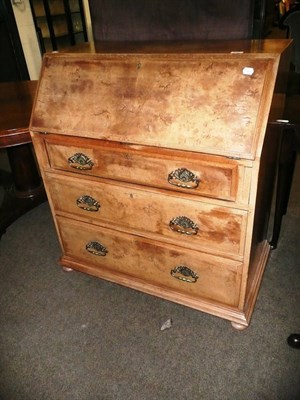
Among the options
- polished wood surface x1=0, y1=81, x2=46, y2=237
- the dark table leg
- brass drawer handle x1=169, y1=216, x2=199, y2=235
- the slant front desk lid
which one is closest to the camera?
the slant front desk lid

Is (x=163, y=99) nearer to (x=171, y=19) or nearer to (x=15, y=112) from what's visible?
(x=171, y=19)

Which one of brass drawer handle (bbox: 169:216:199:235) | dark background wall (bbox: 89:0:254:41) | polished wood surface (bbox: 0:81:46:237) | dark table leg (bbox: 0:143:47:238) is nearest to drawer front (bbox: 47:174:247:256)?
brass drawer handle (bbox: 169:216:199:235)

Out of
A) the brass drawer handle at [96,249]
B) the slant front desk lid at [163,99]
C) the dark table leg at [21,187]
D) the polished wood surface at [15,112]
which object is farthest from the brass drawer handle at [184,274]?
the dark table leg at [21,187]

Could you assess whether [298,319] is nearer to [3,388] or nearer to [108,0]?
[3,388]

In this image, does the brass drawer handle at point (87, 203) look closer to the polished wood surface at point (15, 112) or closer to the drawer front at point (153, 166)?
the drawer front at point (153, 166)

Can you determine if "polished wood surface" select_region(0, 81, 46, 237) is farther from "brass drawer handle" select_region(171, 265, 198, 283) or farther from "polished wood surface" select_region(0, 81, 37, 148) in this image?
"brass drawer handle" select_region(171, 265, 198, 283)

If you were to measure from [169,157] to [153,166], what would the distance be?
87 millimetres

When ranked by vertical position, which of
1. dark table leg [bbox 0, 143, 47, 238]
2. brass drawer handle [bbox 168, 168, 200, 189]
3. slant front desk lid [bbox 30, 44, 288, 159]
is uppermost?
slant front desk lid [bbox 30, 44, 288, 159]

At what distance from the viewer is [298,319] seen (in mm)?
1564

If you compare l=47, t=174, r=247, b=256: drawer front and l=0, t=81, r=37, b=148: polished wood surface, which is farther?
l=0, t=81, r=37, b=148: polished wood surface

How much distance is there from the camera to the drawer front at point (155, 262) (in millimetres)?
1425

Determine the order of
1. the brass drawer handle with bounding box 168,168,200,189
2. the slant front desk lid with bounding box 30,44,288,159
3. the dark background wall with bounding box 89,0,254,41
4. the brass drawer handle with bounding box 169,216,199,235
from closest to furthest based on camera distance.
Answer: the slant front desk lid with bounding box 30,44,288,159 → the brass drawer handle with bounding box 168,168,200,189 → the brass drawer handle with bounding box 169,216,199,235 → the dark background wall with bounding box 89,0,254,41

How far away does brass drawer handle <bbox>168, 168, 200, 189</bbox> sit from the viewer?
1.21 m

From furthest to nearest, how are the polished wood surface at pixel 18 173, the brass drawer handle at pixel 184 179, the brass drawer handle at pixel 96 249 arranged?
the polished wood surface at pixel 18 173
the brass drawer handle at pixel 96 249
the brass drawer handle at pixel 184 179
